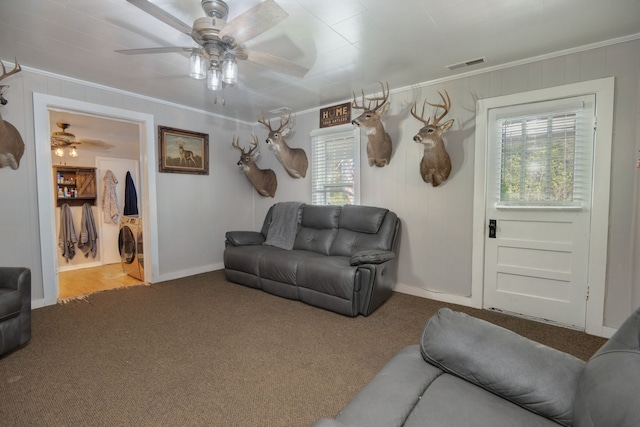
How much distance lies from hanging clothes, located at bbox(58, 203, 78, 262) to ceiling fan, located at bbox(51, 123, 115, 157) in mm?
1037

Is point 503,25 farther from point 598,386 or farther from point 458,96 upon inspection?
point 598,386

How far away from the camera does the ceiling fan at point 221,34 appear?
5.30ft

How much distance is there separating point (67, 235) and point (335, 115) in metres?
5.10

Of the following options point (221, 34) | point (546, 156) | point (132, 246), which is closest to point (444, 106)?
point (546, 156)

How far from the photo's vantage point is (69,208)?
5.27m

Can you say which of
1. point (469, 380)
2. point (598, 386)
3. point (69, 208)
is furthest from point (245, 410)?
point (69, 208)

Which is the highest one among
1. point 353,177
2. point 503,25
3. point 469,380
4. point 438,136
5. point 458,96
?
point 503,25

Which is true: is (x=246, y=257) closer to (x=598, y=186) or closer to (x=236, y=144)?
(x=236, y=144)

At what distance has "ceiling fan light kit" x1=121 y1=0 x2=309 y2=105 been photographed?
63.6 inches

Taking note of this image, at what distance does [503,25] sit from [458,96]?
0.98 meters

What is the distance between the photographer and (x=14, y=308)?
216 cm

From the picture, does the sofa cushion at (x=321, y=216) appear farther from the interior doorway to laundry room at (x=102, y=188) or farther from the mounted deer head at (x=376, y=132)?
the interior doorway to laundry room at (x=102, y=188)

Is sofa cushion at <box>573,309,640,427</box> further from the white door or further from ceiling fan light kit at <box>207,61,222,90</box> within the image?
ceiling fan light kit at <box>207,61,222,90</box>

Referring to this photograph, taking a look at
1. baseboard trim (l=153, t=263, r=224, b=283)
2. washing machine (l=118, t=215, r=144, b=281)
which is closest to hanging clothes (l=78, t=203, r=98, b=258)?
washing machine (l=118, t=215, r=144, b=281)
